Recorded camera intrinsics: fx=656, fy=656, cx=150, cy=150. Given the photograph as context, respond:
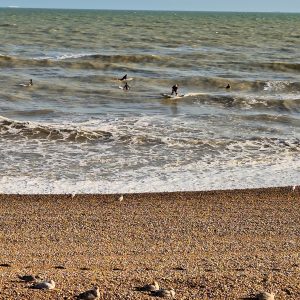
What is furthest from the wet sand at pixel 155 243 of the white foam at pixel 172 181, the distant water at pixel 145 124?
the distant water at pixel 145 124

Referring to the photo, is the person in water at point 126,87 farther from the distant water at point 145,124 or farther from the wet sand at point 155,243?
the wet sand at point 155,243

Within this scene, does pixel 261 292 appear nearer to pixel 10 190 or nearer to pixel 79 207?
pixel 79 207

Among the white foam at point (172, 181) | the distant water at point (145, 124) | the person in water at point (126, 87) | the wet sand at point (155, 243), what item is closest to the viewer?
the wet sand at point (155, 243)

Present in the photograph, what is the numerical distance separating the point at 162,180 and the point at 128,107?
12.5 meters

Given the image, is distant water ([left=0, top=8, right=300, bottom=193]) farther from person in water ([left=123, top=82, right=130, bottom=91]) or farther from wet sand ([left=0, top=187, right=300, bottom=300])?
wet sand ([left=0, top=187, right=300, bottom=300])

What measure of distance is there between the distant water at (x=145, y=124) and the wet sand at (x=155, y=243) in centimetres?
147

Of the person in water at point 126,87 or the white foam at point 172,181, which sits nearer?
the white foam at point 172,181

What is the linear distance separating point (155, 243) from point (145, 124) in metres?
13.4

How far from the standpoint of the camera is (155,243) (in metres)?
10.7

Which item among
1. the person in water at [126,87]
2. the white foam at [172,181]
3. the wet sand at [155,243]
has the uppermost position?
the wet sand at [155,243]

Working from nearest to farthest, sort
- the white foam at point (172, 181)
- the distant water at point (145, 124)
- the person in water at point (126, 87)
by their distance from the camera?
the white foam at point (172, 181), the distant water at point (145, 124), the person in water at point (126, 87)

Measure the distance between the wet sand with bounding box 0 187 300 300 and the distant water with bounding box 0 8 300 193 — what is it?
1467 mm

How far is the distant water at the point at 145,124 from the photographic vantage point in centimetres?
1645

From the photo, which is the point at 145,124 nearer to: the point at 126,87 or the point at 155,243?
the point at 126,87
